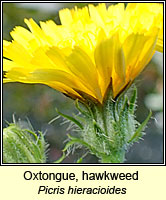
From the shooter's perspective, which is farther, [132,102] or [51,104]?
[51,104]

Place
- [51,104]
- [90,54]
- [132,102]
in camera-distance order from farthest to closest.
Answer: [51,104]
[132,102]
[90,54]

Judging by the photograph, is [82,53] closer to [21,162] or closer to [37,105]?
[21,162]

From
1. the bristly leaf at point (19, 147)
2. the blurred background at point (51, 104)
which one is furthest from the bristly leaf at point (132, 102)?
the blurred background at point (51, 104)

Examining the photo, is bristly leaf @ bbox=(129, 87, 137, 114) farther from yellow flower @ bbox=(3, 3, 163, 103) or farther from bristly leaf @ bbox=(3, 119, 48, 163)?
bristly leaf @ bbox=(3, 119, 48, 163)

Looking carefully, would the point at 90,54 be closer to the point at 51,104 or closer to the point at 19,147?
the point at 19,147

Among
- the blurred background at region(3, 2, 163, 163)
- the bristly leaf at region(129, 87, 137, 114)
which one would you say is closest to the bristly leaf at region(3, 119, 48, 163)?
the bristly leaf at region(129, 87, 137, 114)

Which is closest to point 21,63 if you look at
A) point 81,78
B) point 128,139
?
point 81,78

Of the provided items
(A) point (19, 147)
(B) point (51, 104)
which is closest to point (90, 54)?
(A) point (19, 147)
